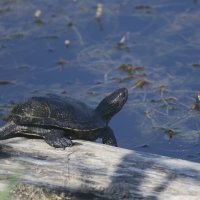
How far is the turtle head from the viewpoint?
18.2 ft

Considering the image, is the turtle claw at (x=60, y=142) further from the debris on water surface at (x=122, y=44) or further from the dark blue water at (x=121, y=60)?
the debris on water surface at (x=122, y=44)

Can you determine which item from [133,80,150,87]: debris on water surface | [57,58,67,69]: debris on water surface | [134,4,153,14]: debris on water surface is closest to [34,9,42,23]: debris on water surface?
[134,4,153,14]: debris on water surface

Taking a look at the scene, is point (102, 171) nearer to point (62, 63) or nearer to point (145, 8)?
point (62, 63)

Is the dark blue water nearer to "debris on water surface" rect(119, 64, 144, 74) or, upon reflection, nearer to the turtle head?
"debris on water surface" rect(119, 64, 144, 74)

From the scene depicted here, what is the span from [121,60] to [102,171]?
139 inches

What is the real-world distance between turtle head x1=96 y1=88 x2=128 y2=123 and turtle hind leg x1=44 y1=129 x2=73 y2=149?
62 centimetres

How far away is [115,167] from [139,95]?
2.66m

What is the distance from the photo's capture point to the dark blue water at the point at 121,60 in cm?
637

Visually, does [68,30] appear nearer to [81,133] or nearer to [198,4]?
[198,4]

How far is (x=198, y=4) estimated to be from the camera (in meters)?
8.82

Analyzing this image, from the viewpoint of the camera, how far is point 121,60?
775cm

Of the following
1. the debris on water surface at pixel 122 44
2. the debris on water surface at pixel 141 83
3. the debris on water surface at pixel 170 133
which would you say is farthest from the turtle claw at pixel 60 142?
the debris on water surface at pixel 122 44

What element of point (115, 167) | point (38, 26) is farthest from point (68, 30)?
point (115, 167)

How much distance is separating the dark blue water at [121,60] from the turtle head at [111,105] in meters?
0.50
